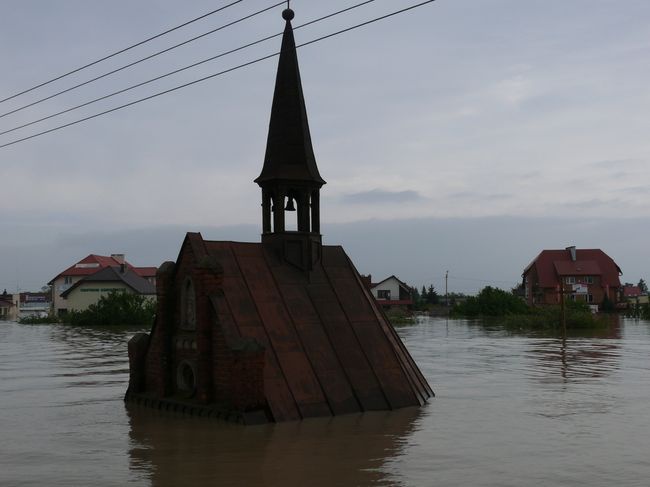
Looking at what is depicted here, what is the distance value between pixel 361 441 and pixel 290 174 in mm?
7182

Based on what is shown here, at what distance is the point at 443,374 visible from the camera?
26.3 meters

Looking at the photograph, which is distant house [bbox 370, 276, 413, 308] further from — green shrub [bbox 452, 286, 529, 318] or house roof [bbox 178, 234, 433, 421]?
house roof [bbox 178, 234, 433, 421]

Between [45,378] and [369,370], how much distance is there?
47.0ft

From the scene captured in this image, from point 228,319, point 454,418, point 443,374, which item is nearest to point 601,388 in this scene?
point 443,374

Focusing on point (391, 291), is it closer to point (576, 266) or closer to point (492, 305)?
point (492, 305)

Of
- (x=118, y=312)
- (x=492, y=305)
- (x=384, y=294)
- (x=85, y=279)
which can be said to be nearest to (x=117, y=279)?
(x=85, y=279)

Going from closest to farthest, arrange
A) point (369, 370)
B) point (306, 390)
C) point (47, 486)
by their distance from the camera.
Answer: point (47, 486), point (306, 390), point (369, 370)

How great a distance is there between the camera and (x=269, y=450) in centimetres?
1293

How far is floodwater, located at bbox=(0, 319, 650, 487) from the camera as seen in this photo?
37.9ft

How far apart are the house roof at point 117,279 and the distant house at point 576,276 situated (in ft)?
148

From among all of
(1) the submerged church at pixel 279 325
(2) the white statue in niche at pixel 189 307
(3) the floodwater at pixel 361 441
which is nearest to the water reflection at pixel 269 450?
(3) the floodwater at pixel 361 441

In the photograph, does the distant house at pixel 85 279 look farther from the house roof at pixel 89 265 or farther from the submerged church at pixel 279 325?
the submerged church at pixel 279 325

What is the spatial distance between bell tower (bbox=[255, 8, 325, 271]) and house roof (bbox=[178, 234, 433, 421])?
50 centimetres

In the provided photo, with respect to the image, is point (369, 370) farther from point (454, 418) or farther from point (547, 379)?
point (547, 379)
